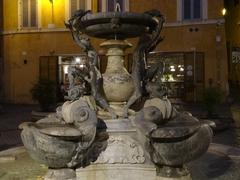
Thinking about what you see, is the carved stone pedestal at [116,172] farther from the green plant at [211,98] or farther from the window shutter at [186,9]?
the window shutter at [186,9]

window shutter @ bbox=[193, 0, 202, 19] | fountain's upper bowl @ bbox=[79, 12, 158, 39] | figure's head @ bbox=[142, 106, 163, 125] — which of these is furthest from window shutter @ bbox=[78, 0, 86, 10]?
figure's head @ bbox=[142, 106, 163, 125]

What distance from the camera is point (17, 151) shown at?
9.41m

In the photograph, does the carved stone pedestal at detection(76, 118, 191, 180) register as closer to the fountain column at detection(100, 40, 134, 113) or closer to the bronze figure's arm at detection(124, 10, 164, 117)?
the bronze figure's arm at detection(124, 10, 164, 117)

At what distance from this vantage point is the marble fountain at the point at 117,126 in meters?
5.95

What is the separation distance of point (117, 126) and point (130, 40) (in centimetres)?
2038

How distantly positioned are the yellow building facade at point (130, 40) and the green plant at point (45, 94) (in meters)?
7.26

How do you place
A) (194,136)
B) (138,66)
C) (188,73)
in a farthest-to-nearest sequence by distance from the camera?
(188,73), (138,66), (194,136)

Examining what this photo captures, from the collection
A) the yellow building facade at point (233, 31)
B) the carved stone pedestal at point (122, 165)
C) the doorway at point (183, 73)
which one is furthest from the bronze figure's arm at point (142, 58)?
the yellow building facade at point (233, 31)

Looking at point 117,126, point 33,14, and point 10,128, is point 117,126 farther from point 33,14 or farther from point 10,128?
point 33,14

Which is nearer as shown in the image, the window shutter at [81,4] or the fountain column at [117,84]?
the fountain column at [117,84]

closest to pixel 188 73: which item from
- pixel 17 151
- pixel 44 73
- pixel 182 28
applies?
pixel 182 28

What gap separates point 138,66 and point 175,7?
20992 millimetres

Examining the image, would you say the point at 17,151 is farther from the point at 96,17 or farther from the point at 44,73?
the point at 44,73

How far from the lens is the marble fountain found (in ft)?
19.5
